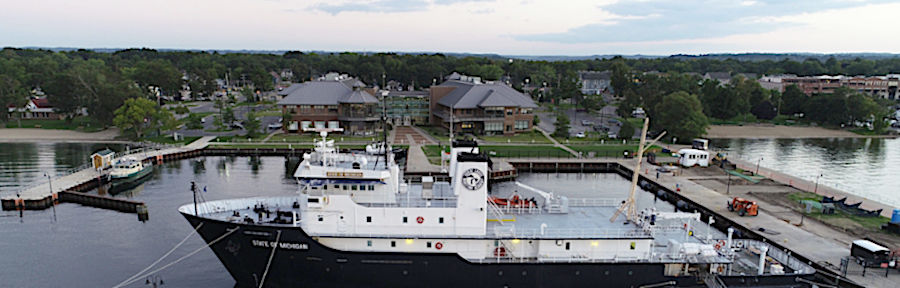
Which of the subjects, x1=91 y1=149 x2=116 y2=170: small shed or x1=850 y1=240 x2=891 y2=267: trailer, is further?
x1=91 y1=149 x2=116 y2=170: small shed

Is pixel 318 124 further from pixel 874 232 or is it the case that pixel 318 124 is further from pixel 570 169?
pixel 874 232

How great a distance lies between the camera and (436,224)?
54.9 feet

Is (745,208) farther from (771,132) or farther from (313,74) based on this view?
(313,74)

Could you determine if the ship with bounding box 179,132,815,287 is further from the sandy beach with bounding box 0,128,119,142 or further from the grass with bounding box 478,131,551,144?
the sandy beach with bounding box 0,128,119,142

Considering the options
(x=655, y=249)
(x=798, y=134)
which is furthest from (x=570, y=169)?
(x=798, y=134)

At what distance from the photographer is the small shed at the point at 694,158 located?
3884 centimetres

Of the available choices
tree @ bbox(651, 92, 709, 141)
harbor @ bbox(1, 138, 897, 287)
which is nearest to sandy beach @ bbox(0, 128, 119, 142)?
harbor @ bbox(1, 138, 897, 287)

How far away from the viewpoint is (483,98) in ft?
186

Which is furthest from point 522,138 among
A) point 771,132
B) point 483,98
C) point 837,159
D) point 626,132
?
point 771,132

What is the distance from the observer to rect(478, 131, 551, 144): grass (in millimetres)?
50969

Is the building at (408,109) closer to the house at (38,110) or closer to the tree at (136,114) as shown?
the tree at (136,114)

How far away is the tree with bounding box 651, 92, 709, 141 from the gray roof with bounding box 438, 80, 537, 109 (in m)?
14.1

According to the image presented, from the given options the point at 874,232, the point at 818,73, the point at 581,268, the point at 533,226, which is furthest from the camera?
the point at 818,73

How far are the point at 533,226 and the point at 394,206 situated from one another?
16.6 feet
